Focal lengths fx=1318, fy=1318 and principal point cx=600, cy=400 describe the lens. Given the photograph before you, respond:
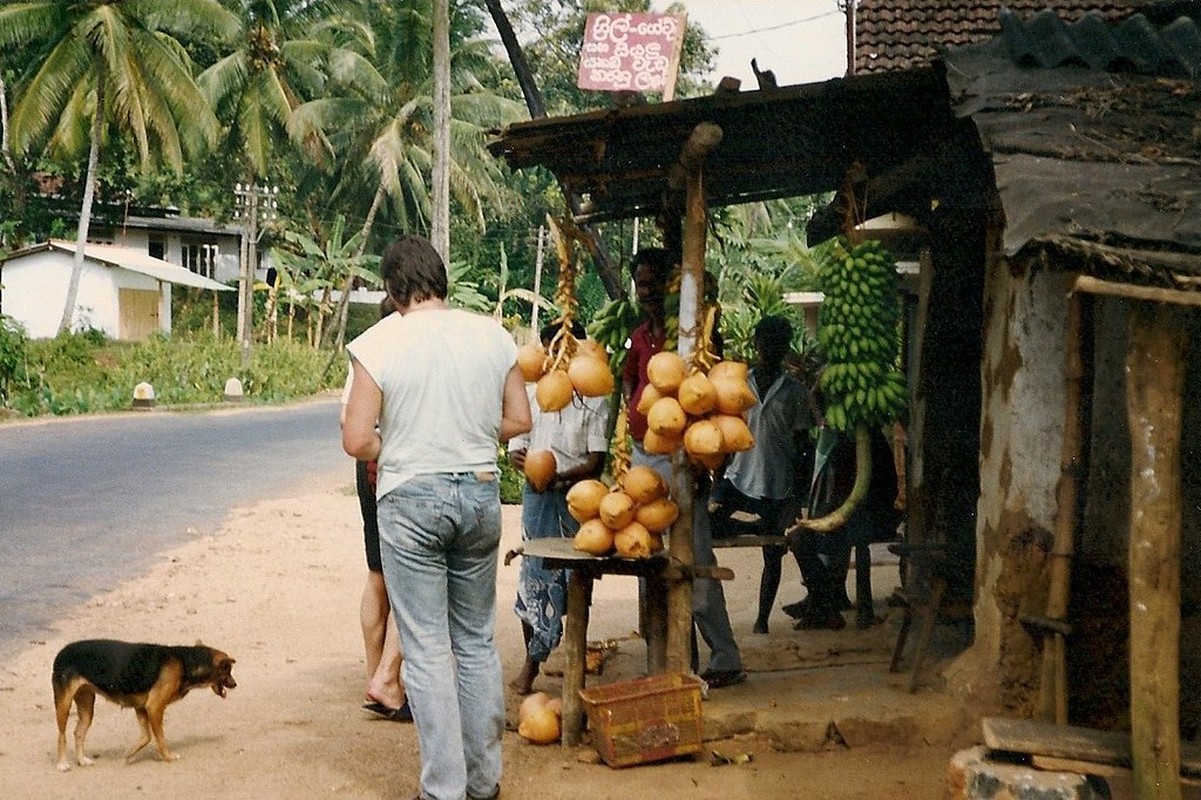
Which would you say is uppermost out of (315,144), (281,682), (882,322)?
(315,144)

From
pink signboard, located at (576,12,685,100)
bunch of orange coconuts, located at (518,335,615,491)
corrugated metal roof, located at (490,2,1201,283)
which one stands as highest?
pink signboard, located at (576,12,685,100)

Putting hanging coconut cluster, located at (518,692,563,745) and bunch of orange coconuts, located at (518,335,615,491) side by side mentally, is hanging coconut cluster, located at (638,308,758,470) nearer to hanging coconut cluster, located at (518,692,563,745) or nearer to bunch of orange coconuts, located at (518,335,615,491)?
bunch of orange coconuts, located at (518,335,615,491)

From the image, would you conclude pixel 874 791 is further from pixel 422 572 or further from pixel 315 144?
pixel 315 144

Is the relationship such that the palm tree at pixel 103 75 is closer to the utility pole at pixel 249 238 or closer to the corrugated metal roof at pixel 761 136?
the utility pole at pixel 249 238

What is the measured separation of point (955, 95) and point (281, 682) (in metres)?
4.61

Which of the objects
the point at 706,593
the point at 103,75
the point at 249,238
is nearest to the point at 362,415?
the point at 706,593

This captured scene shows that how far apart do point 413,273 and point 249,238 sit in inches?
1204

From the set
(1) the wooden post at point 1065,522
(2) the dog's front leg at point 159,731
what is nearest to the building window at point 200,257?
(2) the dog's front leg at point 159,731

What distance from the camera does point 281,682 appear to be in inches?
282

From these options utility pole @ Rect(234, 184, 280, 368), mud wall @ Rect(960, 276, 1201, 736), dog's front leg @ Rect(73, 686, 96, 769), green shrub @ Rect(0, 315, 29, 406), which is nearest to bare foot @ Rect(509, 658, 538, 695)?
dog's front leg @ Rect(73, 686, 96, 769)

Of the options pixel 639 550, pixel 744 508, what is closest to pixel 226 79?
pixel 744 508

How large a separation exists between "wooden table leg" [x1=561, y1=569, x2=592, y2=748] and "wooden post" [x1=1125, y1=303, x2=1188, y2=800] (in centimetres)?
241

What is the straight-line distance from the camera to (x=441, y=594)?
4.69 metres

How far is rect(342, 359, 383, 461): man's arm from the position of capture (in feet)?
15.0
